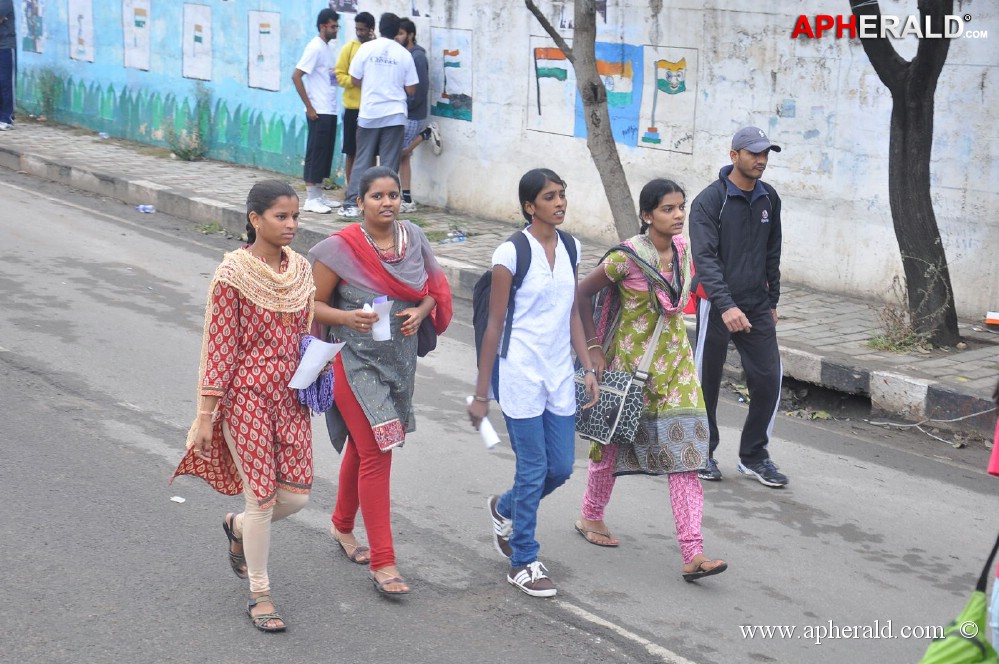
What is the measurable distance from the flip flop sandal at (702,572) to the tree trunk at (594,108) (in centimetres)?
546

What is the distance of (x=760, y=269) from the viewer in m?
6.22

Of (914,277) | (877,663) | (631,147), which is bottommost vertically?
(877,663)

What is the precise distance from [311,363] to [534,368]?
0.90 metres

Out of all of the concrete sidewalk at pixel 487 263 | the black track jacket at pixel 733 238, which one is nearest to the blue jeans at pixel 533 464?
the black track jacket at pixel 733 238

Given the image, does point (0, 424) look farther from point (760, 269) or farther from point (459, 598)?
point (760, 269)

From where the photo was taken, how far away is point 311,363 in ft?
14.2

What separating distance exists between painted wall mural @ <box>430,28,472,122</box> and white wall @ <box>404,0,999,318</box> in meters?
0.06

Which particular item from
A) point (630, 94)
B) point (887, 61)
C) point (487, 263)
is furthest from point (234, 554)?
point (630, 94)

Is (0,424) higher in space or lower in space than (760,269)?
lower

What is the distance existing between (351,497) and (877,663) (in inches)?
84.1

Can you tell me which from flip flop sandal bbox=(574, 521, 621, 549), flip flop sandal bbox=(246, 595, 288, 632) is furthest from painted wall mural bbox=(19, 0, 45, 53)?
flip flop sandal bbox=(246, 595, 288, 632)

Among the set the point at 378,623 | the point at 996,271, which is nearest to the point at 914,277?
the point at 996,271

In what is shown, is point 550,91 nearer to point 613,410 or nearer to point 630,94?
point 630,94

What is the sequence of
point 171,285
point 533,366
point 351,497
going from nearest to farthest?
point 533,366
point 351,497
point 171,285
